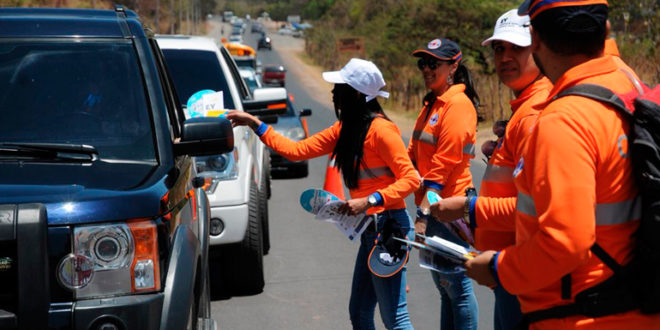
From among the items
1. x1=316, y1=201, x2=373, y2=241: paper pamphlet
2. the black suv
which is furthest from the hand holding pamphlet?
the black suv

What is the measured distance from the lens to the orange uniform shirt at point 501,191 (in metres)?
3.06

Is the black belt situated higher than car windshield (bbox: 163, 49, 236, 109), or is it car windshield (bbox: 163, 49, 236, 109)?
the black belt

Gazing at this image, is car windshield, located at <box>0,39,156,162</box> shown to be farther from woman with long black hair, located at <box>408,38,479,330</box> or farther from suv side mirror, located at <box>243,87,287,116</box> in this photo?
suv side mirror, located at <box>243,87,287,116</box>

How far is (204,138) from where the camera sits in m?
4.11

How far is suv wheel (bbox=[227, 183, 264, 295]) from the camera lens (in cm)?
680

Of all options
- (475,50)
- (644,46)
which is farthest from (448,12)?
(644,46)

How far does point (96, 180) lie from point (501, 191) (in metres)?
1.54

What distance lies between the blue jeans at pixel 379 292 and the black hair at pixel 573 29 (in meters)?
2.05

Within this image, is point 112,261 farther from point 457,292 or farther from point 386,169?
point 457,292

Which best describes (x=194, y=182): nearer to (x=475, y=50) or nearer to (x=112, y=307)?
(x=112, y=307)

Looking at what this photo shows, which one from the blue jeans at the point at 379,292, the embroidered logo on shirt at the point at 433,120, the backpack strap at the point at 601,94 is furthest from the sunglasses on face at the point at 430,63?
the backpack strap at the point at 601,94

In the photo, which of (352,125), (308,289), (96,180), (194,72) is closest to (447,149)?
(352,125)

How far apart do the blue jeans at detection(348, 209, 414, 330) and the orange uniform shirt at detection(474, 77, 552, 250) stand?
1064 mm

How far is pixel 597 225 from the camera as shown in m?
2.51
